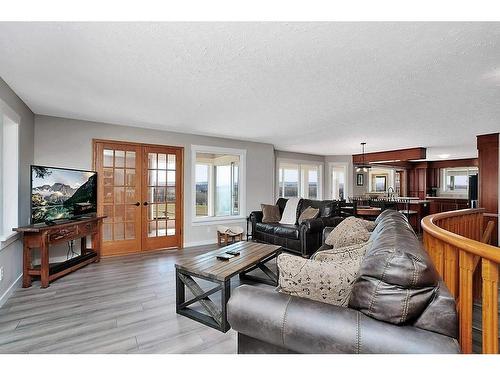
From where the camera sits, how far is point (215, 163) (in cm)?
644

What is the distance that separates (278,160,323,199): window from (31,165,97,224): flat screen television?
16.7 ft

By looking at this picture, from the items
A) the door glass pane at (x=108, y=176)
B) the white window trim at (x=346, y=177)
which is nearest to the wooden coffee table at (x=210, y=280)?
the door glass pane at (x=108, y=176)

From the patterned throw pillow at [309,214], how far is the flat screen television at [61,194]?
3485mm

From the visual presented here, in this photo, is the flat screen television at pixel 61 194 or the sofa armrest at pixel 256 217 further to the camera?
the sofa armrest at pixel 256 217

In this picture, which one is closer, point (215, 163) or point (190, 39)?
point (190, 39)

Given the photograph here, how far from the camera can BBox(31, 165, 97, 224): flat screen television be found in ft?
10.3

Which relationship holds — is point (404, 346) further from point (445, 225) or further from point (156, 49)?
point (156, 49)

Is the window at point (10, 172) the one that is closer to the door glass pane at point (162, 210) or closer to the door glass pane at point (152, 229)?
the door glass pane at point (152, 229)

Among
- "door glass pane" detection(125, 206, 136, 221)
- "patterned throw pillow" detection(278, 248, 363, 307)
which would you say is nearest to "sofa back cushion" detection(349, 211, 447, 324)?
Answer: "patterned throw pillow" detection(278, 248, 363, 307)

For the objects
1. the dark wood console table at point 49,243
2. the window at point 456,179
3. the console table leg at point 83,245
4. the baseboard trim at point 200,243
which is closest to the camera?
the dark wood console table at point 49,243

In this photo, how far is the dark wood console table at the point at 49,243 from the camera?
9.91 ft

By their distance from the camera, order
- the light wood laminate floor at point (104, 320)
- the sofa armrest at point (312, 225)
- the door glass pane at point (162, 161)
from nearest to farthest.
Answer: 1. the light wood laminate floor at point (104, 320)
2. the sofa armrest at point (312, 225)
3. the door glass pane at point (162, 161)

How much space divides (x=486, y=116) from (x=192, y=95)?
14.0ft
